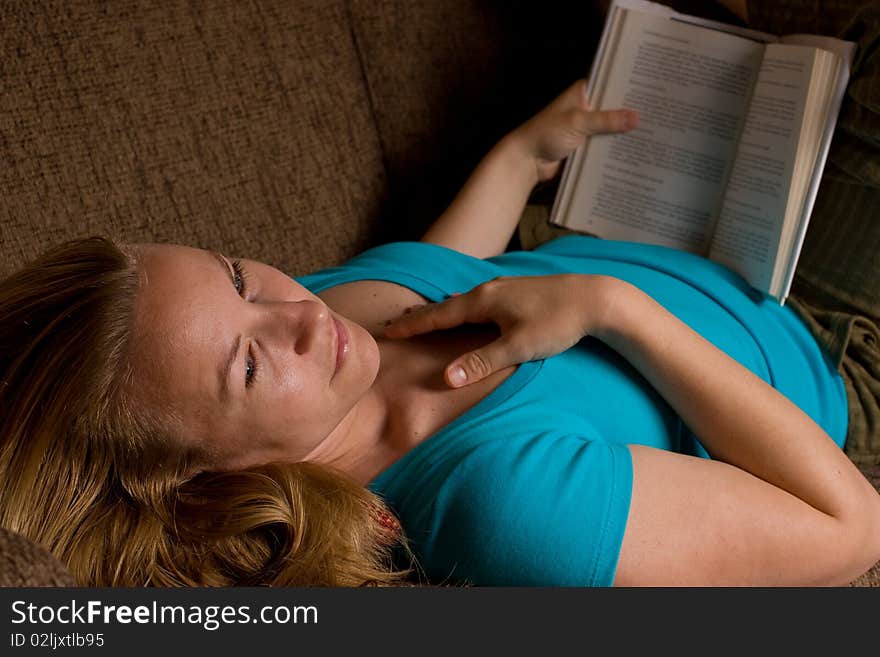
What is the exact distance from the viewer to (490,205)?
4.84ft

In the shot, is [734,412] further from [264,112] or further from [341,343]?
[264,112]

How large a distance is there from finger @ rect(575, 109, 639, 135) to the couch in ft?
0.55

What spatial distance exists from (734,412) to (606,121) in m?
0.56

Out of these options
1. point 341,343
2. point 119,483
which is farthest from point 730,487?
point 119,483

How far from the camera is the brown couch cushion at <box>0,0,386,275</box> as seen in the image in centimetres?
122

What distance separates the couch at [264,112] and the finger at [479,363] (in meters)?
0.42

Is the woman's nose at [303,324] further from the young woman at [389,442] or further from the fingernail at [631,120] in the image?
the fingernail at [631,120]

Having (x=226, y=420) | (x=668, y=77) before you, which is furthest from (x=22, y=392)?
(x=668, y=77)

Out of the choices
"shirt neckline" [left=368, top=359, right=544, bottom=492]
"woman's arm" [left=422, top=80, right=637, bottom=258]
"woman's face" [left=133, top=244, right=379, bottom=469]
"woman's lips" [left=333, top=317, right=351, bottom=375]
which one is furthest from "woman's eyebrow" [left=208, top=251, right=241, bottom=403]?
"woman's arm" [left=422, top=80, right=637, bottom=258]

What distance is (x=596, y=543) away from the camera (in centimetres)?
95

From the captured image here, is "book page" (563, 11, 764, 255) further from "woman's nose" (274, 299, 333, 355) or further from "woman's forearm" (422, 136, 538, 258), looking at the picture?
"woman's nose" (274, 299, 333, 355)

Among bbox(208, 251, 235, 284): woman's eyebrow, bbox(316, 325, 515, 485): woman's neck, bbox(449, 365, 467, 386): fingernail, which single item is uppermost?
bbox(208, 251, 235, 284): woman's eyebrow

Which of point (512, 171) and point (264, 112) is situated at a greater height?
point (264, 112)

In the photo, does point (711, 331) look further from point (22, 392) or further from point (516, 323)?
point (22, 392)
